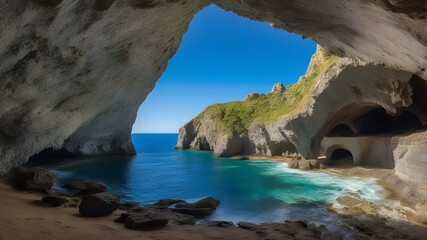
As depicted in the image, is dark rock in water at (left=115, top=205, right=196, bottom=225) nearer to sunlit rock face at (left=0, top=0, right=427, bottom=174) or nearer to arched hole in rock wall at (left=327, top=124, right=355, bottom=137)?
sunlit rock face at (left=0, top=0, right=427, bottom=174)

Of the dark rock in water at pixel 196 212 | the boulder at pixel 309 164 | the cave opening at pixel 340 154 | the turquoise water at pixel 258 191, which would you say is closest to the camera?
the dark rock in water at pixel 196 212

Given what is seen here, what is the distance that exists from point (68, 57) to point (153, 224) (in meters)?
10.4

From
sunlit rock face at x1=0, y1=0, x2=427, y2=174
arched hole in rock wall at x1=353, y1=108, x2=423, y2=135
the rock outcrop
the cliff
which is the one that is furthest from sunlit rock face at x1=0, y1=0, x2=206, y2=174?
the cliff

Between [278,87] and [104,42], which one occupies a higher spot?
[278,87]

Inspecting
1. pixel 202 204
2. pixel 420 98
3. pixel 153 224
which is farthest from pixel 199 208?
pixel 420 98

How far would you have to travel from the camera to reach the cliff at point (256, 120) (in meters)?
48.8

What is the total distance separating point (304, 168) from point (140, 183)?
1918cm

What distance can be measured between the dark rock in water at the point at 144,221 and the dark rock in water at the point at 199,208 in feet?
16.4

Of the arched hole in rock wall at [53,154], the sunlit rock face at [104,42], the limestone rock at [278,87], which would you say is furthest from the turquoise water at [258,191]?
the limestone rock at [278,87]

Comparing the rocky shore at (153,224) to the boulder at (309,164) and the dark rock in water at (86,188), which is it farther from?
the boulder at (309,164)

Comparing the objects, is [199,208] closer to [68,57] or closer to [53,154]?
[68,57]

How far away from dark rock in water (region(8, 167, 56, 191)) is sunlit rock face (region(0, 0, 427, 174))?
2.57ft

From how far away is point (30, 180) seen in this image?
18500mm

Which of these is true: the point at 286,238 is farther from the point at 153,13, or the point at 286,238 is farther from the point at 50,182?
the point at 50,182
